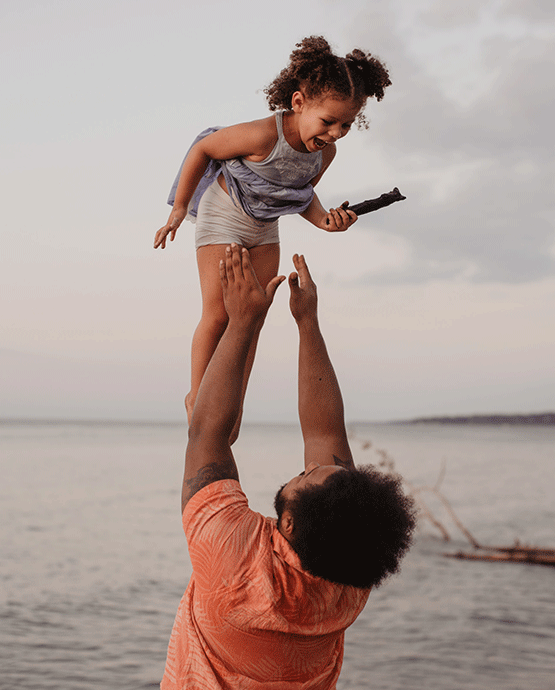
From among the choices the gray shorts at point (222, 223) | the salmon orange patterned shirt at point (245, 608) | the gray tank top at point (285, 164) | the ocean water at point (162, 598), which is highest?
the gray tank top at point (285, 164)

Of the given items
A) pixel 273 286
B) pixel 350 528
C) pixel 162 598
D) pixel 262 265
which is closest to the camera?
pixel 350 528

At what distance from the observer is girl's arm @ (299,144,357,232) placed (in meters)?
2.64

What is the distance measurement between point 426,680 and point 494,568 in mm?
6296

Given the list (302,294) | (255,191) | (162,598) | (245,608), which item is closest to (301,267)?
(302,294)

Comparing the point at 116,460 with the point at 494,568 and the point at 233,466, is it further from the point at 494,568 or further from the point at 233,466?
the point at 233,466

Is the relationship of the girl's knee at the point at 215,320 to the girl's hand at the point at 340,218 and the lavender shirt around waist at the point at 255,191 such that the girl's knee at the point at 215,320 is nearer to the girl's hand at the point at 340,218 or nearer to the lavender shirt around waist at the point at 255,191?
the lavender shirt around waist at the point at 255,191

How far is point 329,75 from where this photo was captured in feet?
7.97

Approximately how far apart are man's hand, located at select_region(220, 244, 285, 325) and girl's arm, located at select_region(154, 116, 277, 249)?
1.03ft

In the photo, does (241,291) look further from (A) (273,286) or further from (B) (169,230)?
(B) (169,230)

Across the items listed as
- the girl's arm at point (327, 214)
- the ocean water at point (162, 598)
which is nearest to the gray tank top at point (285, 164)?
the girl's arm at point (327, 214)

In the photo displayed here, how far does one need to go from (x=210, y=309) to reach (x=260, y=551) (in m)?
1.01

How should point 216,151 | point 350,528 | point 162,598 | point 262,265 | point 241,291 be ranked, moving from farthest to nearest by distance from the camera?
point 162,598, point 262,265, point 216,151, point 241,291, point 350,528

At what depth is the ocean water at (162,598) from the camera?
9.47 metres

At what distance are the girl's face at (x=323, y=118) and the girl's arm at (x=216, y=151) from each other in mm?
122
